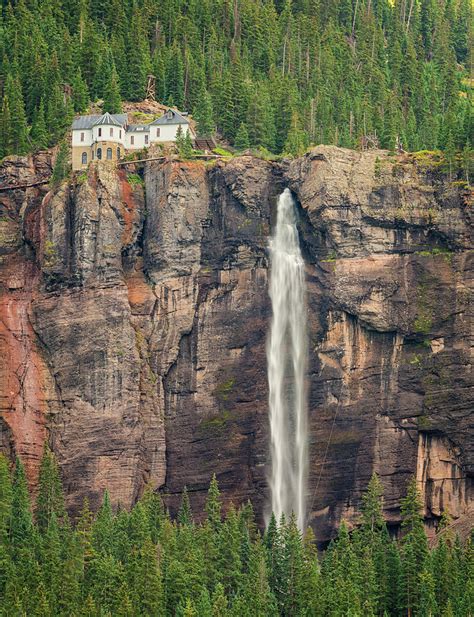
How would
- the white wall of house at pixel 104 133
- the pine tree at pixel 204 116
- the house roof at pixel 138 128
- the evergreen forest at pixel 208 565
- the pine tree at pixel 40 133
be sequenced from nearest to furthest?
the evergreen forest at pixel 208 565 < the white wall of house at pixel 104 133 < the house roof at pixel 138 128 < the pine tree at pixel 40 133 < the pine tree at pixel 204 116

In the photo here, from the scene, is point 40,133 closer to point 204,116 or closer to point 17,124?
point 17,124

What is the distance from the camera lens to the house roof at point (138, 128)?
167m

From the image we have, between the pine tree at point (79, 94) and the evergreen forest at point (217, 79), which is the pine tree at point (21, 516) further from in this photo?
the pine tree at point (79, 94)

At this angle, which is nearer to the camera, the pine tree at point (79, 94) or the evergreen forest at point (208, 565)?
the evergreen forest at point (208, 565)

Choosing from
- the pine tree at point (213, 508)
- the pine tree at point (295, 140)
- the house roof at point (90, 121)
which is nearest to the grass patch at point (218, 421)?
the pine tree at point (213, 508)

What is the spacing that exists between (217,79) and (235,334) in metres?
30.7

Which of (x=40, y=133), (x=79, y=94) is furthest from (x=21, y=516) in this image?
(x=79, y=94)

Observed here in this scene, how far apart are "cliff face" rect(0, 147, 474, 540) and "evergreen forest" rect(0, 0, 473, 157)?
29.2 ft

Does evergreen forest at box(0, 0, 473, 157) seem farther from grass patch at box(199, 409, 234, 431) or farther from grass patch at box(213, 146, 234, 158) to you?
grass patch at box(199, 409, 234, 431)

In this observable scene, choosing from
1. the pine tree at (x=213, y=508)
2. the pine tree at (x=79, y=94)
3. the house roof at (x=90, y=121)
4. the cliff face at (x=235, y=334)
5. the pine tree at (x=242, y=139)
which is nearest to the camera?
the pine tree at (x=213, y=508)

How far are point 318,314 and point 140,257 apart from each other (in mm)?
15313

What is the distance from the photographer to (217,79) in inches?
7082

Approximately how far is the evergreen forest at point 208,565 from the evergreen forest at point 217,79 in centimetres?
3362

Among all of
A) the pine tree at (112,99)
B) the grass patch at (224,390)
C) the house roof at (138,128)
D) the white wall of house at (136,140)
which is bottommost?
the grass patch at (224,390)
